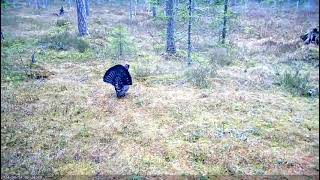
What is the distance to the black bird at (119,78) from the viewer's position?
11625 millimetres

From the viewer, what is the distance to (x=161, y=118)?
1038cm

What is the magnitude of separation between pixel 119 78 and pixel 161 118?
7.96ft

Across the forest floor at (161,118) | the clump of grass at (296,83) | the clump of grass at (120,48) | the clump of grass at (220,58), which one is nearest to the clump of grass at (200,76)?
the forest floor at (161,118)

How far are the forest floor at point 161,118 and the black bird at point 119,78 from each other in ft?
1.16

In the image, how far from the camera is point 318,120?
32.7 feet

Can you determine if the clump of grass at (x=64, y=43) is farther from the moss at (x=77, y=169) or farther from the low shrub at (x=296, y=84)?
the moss at (x=77, y=169)

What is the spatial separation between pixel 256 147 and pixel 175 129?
2.27 m

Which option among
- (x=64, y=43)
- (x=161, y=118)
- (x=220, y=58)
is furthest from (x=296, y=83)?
(x=64, y=43)

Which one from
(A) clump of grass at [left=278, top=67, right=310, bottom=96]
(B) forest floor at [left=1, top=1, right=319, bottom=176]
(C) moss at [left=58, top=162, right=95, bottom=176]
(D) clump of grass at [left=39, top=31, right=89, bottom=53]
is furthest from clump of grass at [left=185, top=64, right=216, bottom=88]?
(D) clump of grass at [left=39, top=31, right=89, bottom=53]

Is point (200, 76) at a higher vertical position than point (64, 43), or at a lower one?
lower

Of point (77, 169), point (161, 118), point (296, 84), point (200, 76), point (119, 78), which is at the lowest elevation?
point (77, 169)

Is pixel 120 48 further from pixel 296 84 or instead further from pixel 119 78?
pixel 296 84

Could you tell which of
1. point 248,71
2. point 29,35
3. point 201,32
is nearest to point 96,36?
point 29,35

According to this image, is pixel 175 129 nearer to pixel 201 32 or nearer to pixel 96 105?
pixel 96 105
